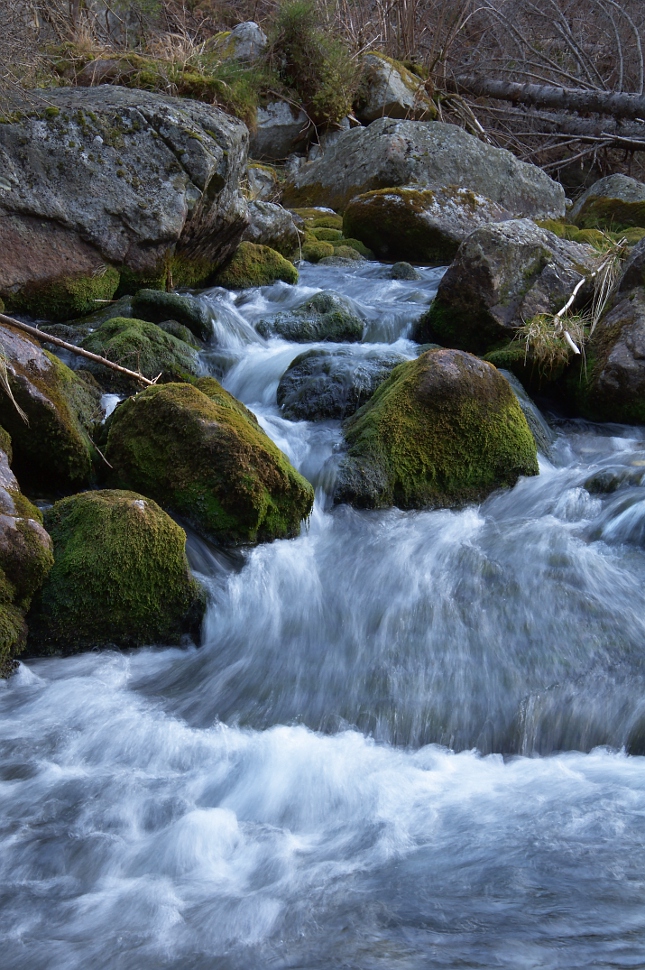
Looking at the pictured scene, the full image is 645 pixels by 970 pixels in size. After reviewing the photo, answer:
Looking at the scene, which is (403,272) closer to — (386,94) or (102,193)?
(102,193)

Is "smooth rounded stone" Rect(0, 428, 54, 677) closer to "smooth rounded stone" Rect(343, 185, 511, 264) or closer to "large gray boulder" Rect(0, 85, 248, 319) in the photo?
"large gray boulder" Rect(0, 85, 248, 319)

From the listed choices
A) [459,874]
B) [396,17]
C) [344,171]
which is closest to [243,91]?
[344,171]

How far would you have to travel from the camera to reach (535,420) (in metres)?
6.34

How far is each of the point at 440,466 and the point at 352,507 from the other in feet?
2.15

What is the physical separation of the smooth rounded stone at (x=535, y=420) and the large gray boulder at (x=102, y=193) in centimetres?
326

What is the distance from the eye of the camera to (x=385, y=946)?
224 centimetres

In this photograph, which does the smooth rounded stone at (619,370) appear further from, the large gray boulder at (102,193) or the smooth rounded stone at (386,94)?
the smooth rounded stone at (386,94)

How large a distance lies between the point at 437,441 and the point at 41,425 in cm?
243

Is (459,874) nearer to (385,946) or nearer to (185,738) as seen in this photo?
(385,946)

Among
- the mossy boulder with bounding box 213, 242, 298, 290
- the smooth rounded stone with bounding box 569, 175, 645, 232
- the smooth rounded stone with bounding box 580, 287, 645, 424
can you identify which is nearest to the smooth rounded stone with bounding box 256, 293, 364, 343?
the mossy boulder with bounding box 213, 242, 298, 290

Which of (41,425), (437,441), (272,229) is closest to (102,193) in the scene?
(272,229)

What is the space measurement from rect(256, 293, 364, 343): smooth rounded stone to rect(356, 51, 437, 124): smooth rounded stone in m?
8.90

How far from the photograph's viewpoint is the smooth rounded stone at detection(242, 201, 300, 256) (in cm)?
948

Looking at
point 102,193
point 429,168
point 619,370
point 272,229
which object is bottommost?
point 272,229
